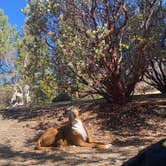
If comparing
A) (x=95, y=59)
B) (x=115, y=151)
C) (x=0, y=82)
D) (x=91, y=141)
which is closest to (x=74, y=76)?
(x=95, y=59)

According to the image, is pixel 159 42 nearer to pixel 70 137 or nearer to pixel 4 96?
pixel 70 137

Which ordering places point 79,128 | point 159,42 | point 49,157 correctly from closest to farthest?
point 49,157
point 79,128
point 159,42

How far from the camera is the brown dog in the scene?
351 inches

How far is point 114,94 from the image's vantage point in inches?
471

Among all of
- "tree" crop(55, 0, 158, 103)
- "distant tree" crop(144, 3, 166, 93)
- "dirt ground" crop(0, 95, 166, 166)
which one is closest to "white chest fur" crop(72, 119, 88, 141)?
"dirt ground" crop(0, 95, 166, 166)

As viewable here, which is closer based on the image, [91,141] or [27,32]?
[91,141]

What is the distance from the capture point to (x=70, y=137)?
354 inches

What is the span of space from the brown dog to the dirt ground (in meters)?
0.21

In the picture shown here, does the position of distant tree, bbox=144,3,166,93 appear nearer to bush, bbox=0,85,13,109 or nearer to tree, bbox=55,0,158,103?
tree, bbox=55,0,158,103

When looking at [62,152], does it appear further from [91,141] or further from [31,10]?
[31,10]

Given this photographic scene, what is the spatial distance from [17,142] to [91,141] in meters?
2.11

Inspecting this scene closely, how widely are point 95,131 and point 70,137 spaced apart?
5.48ft

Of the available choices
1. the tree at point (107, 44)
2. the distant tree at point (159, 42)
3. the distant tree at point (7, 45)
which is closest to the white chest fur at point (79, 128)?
the tree at point (107, 44)

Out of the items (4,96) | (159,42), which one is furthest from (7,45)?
(159,42)
